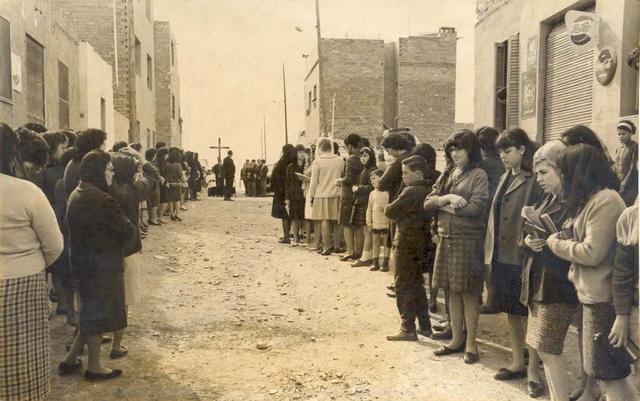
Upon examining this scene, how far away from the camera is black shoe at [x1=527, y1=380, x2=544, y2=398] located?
3.78 m

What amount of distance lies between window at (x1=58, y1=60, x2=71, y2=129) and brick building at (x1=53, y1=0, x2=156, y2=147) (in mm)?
1219

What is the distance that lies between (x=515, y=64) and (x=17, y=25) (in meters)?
7.45

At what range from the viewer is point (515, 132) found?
4.02 m

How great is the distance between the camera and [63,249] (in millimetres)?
4410

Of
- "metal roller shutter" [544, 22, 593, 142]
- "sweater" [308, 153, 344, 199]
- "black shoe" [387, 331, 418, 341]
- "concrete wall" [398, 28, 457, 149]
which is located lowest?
"black shoe" [387, 331, 418, 341]

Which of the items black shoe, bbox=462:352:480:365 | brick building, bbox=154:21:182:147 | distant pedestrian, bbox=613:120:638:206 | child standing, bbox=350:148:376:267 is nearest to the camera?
distant pedestrian, bbox=613:120:638:206

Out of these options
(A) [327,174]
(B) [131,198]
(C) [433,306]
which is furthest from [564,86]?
(B) [131,198]

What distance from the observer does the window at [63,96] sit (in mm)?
11305

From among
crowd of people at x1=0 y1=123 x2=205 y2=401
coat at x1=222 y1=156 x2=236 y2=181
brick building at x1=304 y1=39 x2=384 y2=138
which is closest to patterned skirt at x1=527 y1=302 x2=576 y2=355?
crowd of people at x1=0 y1=123 x2=205 y2=401

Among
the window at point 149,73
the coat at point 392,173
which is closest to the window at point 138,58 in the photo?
the window at point 149,73

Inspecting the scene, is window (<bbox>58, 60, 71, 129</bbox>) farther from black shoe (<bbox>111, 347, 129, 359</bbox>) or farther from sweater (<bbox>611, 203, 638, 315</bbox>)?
sweater (<bbox>611, 203, 638, 315</bbox>)

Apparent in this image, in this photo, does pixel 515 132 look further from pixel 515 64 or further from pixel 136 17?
pixel 136 17

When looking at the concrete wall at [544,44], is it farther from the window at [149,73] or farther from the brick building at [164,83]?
the brick building at [164,83]

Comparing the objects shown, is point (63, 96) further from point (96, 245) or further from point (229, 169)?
point (96, 245)
